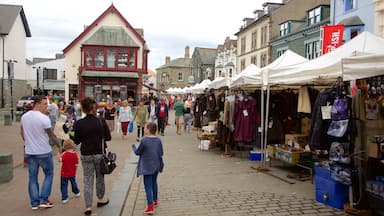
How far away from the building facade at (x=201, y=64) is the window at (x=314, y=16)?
39.5 m

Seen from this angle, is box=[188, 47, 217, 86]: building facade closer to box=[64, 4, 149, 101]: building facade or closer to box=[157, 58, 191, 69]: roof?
box=[157, 58, 191, 69]: roof

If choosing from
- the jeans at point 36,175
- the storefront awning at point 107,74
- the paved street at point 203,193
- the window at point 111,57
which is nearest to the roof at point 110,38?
the window at point 111,57

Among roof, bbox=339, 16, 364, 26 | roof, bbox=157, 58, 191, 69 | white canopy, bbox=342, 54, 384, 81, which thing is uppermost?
roof, bbox=157, 58, 191, 69

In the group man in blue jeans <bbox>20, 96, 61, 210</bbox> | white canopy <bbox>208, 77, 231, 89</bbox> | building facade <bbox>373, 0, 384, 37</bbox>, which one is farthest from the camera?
building facade <bbox>373, 0, 384, 37</bbox>

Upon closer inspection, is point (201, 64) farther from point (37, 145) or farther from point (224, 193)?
point (37, 145)

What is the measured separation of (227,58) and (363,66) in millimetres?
55778

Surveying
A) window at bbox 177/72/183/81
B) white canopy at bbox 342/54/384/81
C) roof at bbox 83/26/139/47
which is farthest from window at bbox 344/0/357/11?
window at bbox 177/72/183/81

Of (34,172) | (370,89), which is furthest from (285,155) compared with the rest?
(34,172)

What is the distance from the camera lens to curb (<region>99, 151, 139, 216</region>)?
572cm

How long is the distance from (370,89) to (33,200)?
214 inches

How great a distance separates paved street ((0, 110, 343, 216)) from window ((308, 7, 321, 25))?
2329 cm

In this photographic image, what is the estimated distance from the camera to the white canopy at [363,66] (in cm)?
465

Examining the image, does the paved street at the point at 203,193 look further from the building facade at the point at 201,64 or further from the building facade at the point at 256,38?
the building facade at the point at 201,64

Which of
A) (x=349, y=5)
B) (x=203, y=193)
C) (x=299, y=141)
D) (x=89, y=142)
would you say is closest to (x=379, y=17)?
(x=349, y=5)
